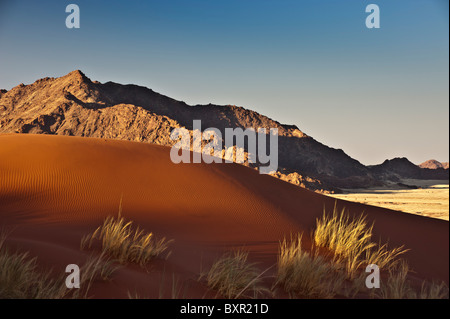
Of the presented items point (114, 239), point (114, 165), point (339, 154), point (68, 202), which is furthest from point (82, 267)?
point (339, 154)

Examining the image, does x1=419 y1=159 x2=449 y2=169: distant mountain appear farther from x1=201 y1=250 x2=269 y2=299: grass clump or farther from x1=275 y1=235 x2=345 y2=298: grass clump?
x1=201 y1=250 x2=269 y2=299: grass clump

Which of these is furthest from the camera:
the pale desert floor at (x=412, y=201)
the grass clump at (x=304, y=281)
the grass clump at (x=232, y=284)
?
the pale desert floor at (x=412, y=201)

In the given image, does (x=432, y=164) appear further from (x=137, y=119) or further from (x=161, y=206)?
(x=161, y=206)

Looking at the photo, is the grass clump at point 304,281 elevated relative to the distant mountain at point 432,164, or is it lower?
lower

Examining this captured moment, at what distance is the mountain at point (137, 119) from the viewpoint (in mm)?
56812

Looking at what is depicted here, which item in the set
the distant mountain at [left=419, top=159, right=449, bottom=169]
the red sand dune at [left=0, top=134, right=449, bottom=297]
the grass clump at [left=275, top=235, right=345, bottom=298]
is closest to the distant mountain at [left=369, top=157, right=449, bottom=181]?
the distant mountain at [left=419, top=159, right=449, bottom=169]

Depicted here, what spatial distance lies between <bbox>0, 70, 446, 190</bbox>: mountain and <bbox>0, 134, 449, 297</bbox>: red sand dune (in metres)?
29.4

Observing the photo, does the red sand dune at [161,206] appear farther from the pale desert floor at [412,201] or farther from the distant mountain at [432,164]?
the distant mountain at [432,164]

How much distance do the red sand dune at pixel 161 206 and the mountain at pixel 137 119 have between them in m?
29.4

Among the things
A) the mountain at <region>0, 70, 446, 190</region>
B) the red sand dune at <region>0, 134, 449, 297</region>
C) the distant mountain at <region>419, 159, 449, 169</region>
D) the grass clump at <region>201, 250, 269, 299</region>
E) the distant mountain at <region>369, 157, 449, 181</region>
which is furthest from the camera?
the distant mountain at <region>419, 159, 449, 169</region>

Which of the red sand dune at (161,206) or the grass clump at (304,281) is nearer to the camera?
the grass clump at (304,281)

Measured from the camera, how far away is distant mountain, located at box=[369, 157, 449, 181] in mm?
93312

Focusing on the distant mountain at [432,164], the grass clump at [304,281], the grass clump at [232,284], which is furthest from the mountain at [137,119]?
the distant mountain at [432,164]
